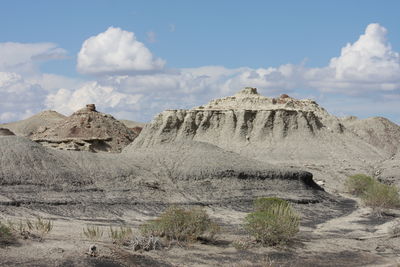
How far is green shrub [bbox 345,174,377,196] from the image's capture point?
144 feet

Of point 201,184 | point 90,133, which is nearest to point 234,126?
point 90,133

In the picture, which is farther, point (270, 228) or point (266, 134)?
point (266, 134)

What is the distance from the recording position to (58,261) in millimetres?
16797

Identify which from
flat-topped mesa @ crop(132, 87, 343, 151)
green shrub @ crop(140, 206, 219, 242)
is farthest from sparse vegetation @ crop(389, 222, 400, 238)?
flat-topped mesa @ crop(132, 87, 343, 151)

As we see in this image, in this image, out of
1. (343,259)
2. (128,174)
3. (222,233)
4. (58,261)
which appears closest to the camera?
(58,261)

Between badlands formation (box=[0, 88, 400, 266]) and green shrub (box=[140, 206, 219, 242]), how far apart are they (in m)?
0.59

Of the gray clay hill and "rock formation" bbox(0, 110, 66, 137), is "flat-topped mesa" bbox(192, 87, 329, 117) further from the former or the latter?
"rock formation" bbox(0, 110, 66, 137)

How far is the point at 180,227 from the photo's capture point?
22203 mm

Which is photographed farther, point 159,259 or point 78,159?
point 78,159

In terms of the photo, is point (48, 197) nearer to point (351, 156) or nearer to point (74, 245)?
point (74, 245)

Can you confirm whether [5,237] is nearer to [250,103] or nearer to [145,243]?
[145,243]

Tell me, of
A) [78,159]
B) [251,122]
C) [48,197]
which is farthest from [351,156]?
[48,197]

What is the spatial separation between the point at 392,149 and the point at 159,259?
73262 mm

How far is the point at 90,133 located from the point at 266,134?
61.4ft
